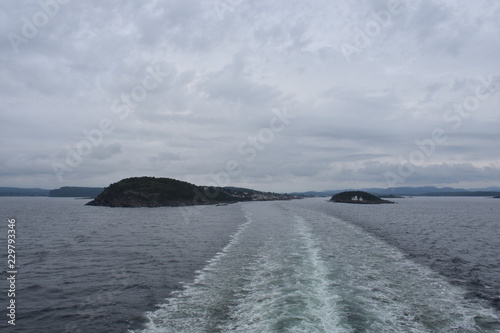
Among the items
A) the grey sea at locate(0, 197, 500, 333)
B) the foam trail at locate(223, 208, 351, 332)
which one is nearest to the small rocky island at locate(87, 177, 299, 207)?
the grey sea at locate(0, 197, 500, 333)

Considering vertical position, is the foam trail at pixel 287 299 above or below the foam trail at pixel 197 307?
above

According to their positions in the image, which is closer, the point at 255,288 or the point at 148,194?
the point at 255,288

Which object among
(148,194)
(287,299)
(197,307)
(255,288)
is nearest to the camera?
(197,307)

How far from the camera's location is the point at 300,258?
26.0 metres

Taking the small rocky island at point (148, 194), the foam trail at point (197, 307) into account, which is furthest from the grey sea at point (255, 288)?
the small rocky island at point (148, 194)

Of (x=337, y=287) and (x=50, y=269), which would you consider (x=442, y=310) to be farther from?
(x=50, y=269)

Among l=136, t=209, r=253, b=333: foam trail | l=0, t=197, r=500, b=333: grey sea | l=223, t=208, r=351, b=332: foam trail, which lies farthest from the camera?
l=0, t=197, r=500, b=333: grey sea

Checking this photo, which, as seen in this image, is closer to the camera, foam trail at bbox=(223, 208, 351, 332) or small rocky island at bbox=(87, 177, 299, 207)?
foam trail at bbox=(223, 208, 351, 332)

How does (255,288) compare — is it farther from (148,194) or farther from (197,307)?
(148,194)

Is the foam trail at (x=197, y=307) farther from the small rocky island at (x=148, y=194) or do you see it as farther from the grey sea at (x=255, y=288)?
the small rocky island at (x=148, y=194)

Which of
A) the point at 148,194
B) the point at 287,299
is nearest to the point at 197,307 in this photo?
the point at 287,299

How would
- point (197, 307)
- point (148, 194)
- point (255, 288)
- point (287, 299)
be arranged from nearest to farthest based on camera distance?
point (197, 307), point (287, 299), point (255, 288), point (148, 194)

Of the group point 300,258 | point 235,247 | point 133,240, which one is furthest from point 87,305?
point 133,240

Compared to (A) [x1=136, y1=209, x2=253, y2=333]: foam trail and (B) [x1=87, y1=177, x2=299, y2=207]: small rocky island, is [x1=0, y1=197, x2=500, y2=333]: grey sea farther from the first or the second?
(B) [x1=87, y1=177, x2=299, y2=207]: small rocky island
